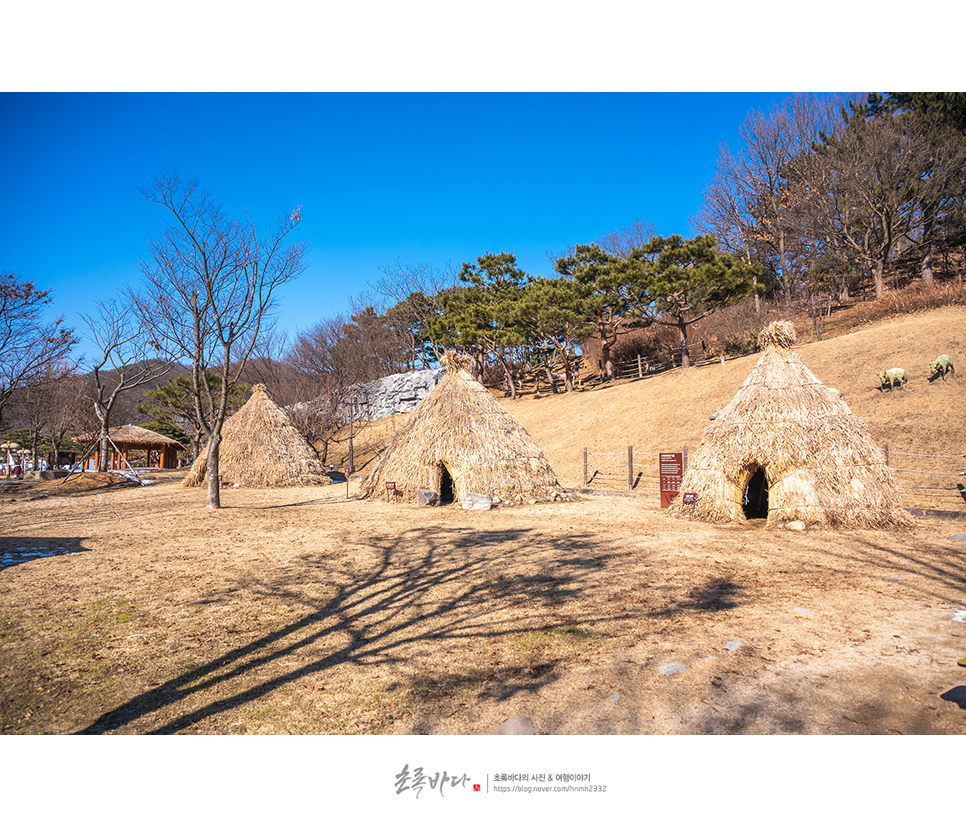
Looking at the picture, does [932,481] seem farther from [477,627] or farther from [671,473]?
[477,627]

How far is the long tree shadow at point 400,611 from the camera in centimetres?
350

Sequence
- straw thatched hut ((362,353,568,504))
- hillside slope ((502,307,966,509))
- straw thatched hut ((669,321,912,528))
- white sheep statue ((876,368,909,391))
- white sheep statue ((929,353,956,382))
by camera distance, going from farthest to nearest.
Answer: white sheep statue ((876,368,909,391)) → white sheep statue ((929,353,956,382)) → hillside slope ((502,307,966,509)) → straw thatched hut ((362,353,568,504)) → straw thatched hut ((669,321,912,528))

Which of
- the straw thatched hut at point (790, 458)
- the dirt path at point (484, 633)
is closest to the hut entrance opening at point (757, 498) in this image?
the straw thatched hut at point (790, 458)

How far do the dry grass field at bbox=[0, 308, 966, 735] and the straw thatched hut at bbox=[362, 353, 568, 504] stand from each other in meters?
2.59

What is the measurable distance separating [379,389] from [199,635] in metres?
33.5

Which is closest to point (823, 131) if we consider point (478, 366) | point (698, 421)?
point (698, 421)

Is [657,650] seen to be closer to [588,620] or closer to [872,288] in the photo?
[588,620]

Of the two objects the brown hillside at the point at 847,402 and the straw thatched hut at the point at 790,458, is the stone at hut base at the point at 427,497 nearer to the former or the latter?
the straw thatched hut at the point at 790,458

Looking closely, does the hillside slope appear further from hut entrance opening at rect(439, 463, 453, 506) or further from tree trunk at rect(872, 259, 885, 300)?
tree trunk at rect(872, 259, 885, 300)

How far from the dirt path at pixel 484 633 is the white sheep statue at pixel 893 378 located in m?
9.01

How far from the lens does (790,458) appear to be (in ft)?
29.1

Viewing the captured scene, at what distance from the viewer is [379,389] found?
3722 cm

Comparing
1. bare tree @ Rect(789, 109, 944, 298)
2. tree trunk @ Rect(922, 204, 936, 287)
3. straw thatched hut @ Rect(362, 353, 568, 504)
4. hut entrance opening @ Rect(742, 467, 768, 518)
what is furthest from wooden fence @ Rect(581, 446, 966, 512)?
tree trunk @ Rect(922, 204, 936, 287)

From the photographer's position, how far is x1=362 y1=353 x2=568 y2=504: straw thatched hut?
12531 mm
